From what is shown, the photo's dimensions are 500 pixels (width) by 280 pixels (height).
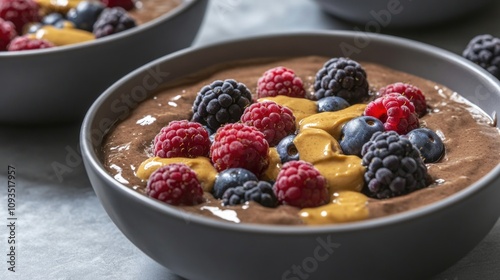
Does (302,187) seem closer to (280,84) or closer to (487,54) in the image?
(280,84)

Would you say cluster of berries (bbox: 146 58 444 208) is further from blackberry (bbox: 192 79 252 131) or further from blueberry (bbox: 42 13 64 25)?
blueberry (bbox: 42 13 64 25)

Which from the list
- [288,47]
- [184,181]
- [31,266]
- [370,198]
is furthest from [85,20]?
[370,198]

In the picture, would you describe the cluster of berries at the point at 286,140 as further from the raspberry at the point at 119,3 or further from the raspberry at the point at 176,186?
the raspberry at the point at 119,3

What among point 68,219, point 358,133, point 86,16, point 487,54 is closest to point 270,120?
point 358,133

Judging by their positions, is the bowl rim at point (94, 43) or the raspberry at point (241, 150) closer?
the raspberry at point (241, 150)

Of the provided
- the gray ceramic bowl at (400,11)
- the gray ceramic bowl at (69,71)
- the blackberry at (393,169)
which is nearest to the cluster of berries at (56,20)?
the gray ceramic bowl at (69,71)
